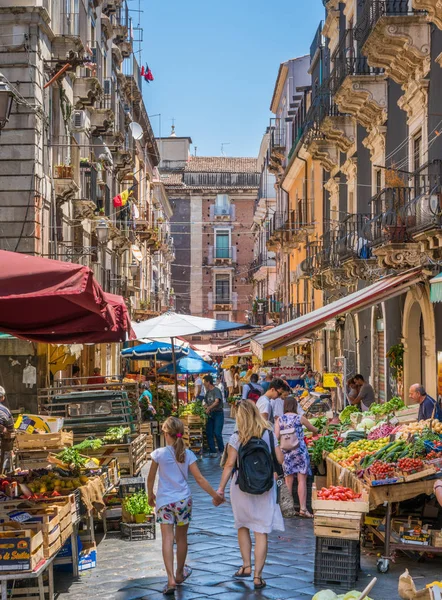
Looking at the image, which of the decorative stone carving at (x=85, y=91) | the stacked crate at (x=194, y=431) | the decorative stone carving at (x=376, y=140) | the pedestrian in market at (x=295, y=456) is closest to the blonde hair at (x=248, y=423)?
the pedestrian in market at (x=295, y=456)

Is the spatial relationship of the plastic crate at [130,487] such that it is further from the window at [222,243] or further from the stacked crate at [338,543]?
the window at [222,243]

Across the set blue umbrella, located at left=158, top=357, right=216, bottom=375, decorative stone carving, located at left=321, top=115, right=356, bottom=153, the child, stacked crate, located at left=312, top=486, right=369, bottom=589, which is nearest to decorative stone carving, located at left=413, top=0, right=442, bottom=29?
stacked crate, located at left=312, top=486, right=369, bottom=589

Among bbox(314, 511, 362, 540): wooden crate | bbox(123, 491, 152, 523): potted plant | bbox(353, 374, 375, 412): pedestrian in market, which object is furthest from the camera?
bbox(353, 374, 375, 412): pedestrian in market

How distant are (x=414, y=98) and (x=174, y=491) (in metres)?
10.2

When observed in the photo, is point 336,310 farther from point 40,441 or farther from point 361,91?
point 361,91

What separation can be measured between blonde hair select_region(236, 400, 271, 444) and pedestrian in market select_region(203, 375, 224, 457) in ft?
33.7

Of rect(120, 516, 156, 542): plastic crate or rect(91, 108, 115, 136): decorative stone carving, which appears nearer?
rect(120, 516, 156, 542): plastic crate

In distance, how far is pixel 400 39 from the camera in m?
15.2

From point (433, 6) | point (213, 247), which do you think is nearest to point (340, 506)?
point (433, 6)

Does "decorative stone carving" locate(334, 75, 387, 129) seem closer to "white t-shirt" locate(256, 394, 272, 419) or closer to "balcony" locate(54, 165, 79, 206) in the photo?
"balcony" locate(54, 165, 79, 206)

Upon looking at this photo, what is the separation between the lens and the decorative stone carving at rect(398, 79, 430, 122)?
51.1 ft

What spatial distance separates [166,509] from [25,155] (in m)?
12.4

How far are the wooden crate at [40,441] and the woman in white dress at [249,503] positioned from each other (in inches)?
148

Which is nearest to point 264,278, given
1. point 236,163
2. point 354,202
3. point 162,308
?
point 162,308
